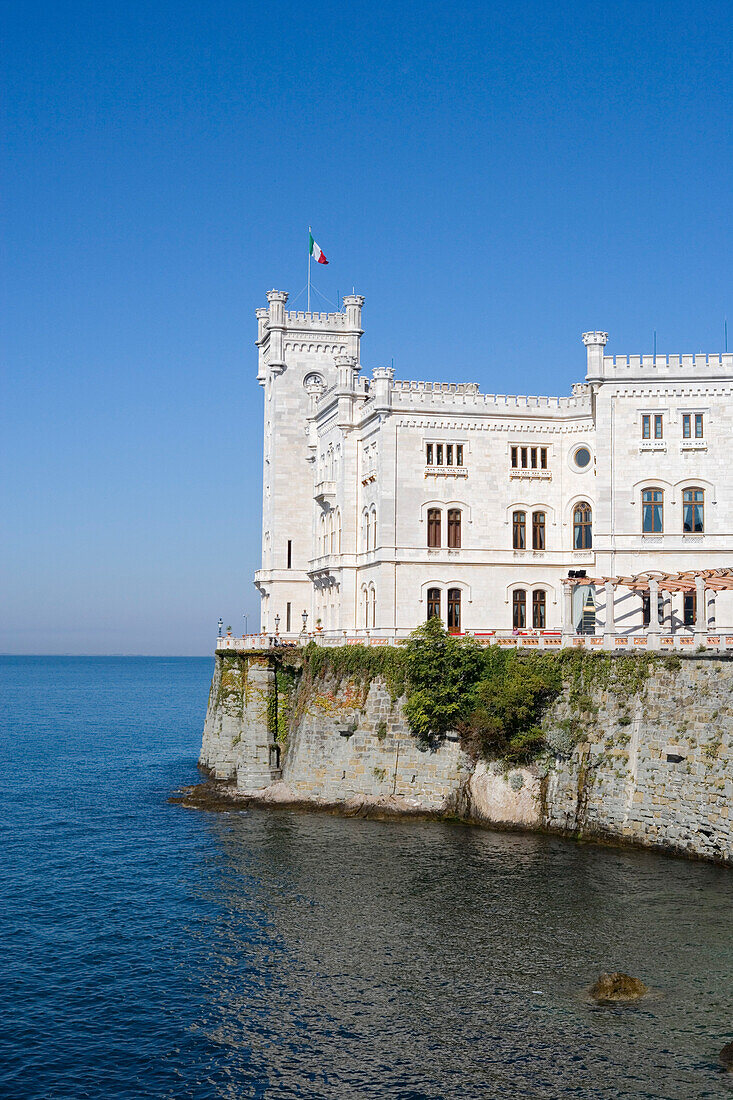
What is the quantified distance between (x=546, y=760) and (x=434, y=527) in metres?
20.8

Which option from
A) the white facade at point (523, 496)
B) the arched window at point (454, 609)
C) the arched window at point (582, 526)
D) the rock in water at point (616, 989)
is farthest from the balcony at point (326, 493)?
the rock in water at point (616, 989)

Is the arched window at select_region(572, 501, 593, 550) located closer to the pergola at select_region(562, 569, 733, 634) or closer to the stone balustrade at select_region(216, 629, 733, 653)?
the pergola at select_region(562, 569, 733, 634)

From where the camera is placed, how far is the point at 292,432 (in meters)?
88.6

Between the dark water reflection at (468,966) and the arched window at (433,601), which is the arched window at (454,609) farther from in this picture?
the dark water reflection at (468,966)

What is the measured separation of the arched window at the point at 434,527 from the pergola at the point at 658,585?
939cm

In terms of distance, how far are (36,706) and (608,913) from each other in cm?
13870

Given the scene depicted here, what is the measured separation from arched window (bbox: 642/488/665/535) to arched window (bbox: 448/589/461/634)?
11.9 m

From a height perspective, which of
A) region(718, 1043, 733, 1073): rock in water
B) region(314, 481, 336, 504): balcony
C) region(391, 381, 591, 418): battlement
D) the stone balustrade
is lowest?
region(718, 1043, 733, 1073): rock in water

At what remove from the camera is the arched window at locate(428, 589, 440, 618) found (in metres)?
69.5

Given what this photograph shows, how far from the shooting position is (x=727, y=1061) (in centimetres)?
2802

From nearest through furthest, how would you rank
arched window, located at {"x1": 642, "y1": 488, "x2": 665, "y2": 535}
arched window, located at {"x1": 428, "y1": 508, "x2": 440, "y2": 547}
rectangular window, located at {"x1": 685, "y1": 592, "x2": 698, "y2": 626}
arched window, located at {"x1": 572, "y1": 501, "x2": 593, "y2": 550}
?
rectangular window, located at {"x1": 685, "y1": 592, "x2": 698, "y2": 626}, arched window, located at {"x1": 642, "y1": 488, "x2": 665, "y2": 535}, arched window, located at {"x1": 428, "y1": 508, "x2": 440, "y2": 547}, arched window, located at {"x1": 572, "y1": 501, "x2": 593, "y2": 550}

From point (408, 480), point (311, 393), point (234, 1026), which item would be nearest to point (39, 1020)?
point (234, 1026)

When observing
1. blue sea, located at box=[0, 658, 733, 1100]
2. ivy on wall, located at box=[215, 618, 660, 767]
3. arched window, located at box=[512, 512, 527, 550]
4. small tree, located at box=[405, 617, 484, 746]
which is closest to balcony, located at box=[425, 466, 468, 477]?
arched window, located at box=[512, 512, 527, 550]

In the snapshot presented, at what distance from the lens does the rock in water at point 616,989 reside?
105 ft
